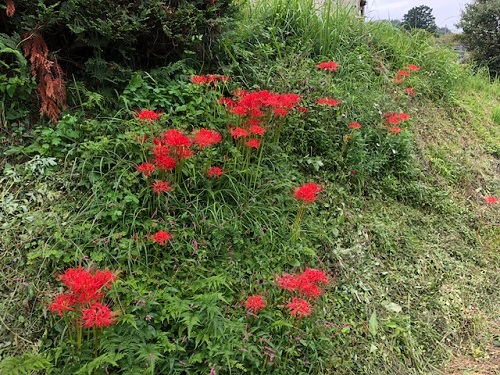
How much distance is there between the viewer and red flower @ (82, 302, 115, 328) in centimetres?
145

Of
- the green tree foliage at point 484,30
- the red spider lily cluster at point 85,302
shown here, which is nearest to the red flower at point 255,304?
the red spider lily cluster at point 85,302

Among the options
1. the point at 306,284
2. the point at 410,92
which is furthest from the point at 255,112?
the point at 410,92

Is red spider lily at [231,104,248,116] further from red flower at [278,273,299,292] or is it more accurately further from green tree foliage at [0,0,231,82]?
red flower at [278,273,299,292]

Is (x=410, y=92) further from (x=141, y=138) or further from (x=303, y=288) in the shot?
(x=303, y=288)

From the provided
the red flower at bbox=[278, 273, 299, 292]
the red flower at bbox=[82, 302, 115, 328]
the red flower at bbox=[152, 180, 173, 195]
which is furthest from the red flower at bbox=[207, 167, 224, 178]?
the red flower at bbox=[82, 302, 115, 328]

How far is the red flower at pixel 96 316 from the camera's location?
1.45 metres

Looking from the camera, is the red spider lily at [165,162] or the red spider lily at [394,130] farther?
the red spider lily at [394,130]

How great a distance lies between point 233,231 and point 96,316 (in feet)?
3.43

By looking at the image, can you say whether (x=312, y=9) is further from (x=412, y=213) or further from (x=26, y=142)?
(x=26, y=142)

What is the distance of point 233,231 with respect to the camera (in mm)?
2381

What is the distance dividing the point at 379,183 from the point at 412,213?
0.38 meters

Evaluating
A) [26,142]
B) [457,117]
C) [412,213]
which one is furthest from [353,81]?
[26,142]

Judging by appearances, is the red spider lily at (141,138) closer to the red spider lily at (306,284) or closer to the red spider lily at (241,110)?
the red spider lily at (241,110)

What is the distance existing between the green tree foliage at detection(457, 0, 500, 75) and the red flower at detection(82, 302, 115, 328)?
45.2 ft
